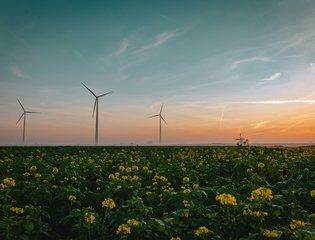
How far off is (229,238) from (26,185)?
5.84 meters

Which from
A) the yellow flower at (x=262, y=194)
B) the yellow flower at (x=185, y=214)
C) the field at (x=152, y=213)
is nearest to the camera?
the field at (x=152, y=213)

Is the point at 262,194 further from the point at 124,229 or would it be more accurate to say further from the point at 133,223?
the point at 124,229

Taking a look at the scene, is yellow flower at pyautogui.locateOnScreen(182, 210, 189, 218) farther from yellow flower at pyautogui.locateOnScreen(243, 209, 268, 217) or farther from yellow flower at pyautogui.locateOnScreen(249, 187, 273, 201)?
yellow flower at pyautogui.locateOnScreen(249, 187, 273, 201)

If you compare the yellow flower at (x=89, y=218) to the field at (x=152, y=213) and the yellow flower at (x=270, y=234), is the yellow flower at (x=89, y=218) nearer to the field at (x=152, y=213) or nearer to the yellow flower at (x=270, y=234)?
the field at (x=152, y=213)

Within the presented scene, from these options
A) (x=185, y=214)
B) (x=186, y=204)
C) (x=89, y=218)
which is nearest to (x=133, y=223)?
(x=89, y=218)

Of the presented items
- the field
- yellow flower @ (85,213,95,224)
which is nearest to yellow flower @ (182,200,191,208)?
the field

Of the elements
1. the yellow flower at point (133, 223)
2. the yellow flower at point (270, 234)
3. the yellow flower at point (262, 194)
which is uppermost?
the yellow flower at point (262, 194)

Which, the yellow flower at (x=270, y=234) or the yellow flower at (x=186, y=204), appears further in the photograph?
the yellow flower at (x=186, y=204)

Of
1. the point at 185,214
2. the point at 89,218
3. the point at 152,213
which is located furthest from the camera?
the point at 152,213

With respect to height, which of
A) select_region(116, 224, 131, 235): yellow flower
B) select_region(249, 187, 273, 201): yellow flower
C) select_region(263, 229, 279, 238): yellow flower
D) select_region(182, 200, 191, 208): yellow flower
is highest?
select_region(249, 187, 273, 201): yellow flower

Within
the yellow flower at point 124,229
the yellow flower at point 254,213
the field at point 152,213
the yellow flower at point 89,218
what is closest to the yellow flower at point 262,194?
the field at point 152,213

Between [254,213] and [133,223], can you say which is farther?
[254,213]

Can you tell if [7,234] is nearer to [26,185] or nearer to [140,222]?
[140,222]

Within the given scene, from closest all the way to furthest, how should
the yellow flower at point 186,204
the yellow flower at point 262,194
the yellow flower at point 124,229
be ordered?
the yellow flower at point 124,229 < the yellow flower at point 262,194 < the yellow flower at point 186,204
